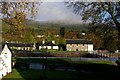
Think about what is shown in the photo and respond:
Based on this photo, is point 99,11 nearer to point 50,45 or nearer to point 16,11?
point 16,11

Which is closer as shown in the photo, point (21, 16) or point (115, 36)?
point (21, 16)

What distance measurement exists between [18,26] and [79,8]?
31.8 ft

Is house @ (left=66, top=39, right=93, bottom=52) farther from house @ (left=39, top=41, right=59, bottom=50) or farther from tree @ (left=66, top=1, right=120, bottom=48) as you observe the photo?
tree @ (left=66, top=1, right=120, bottom=48)

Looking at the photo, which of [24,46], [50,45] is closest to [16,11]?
[24,46]

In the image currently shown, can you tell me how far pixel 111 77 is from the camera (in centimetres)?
2242

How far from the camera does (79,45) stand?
98188 millimetres

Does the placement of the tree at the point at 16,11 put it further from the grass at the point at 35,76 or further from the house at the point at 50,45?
the house at the point at 50,45

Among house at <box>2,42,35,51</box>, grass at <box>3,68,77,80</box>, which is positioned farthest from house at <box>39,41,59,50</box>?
grass at <box>3,68,77,80</box>

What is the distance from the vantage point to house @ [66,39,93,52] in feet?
311

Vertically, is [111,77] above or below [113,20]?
below

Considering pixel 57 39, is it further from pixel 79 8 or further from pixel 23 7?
pixel 23 7

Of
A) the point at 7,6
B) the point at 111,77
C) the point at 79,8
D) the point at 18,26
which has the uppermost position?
the point at 79,8

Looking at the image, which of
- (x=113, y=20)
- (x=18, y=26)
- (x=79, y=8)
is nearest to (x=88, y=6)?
(x=79, y=8)

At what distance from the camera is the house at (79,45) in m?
94.8
